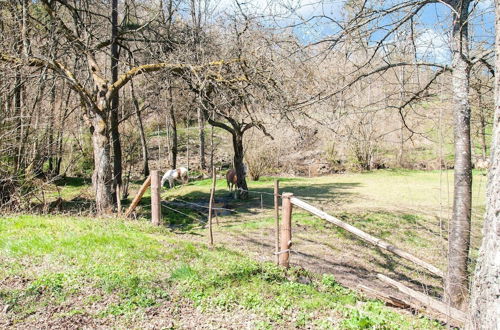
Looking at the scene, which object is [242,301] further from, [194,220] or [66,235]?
[194,220]

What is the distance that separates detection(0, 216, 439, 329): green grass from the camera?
13.7ft

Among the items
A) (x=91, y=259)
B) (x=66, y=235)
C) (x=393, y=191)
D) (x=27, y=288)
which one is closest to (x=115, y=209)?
(x=66, y=235)

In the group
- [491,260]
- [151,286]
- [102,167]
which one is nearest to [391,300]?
[491,260]

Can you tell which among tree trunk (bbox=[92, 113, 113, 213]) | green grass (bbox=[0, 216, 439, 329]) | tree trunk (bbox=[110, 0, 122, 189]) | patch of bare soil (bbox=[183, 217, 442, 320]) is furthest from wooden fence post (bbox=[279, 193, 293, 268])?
tree trunk (bbox=[110, 0, 122, 189])

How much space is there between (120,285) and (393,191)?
13.9m

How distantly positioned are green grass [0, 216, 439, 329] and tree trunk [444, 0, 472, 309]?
4.73 ft

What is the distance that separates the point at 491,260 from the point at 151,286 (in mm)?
3467

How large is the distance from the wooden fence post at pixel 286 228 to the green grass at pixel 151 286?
0.66 feet

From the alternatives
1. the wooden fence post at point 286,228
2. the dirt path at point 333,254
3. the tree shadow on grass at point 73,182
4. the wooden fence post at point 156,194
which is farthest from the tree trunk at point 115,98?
the wooden fence post at point 286,228

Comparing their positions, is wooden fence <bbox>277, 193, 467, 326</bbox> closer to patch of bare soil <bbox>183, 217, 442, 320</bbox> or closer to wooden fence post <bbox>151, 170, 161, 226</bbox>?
patch of bare soil <bbox>183, 217, 442, 320</bbox>

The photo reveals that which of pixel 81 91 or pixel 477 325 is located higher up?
pixel 81 91

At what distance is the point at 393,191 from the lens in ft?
54.4

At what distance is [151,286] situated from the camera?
15.5 ft

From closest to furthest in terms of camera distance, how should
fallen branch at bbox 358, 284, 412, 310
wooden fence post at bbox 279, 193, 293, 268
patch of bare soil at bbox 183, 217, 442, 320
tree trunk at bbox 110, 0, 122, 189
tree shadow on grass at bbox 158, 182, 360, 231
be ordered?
1. fallen branch at bbox 358, 284, 412, 310
2. wooden fence post at bbox 279, 193, 293, 268
3. patch of bare soil at bbox 183, 217, 442, 320
4. tree shadow on grass at bbox 158, 182, 360, 231
5. tree trunk at bbox 110, 0, 122, 189
